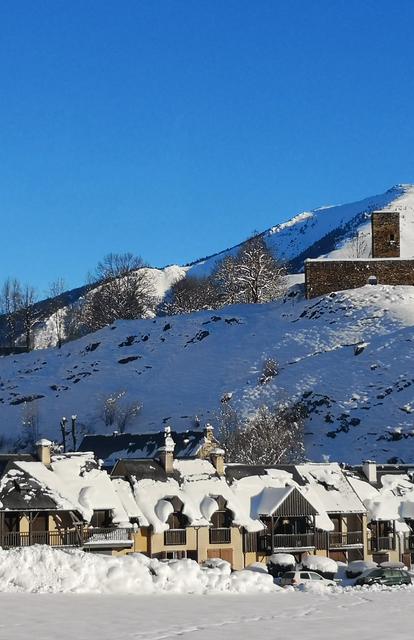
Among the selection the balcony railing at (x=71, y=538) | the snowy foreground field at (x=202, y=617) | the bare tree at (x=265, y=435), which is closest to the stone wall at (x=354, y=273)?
the bare tree at (x=265, y=435)

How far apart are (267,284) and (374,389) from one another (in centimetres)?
3767

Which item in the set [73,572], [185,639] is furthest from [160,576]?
[185,639]

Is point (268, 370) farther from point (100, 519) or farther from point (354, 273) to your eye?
point (100, 519)

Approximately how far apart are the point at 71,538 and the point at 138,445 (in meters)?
29.3

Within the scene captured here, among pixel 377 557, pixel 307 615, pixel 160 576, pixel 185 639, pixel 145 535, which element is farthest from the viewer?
pixel 377 557

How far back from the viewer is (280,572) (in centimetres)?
4903

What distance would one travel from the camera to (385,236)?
393 ft

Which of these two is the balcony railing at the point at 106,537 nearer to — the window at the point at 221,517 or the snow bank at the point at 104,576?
the window at the point at 221,517

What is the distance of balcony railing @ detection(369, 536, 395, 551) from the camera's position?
5750 cm

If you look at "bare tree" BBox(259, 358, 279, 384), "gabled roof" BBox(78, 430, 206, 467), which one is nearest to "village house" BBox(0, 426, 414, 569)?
"gabled roof" BBox(78, 430, 206, 467)

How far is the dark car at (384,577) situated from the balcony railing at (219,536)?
9.75 m

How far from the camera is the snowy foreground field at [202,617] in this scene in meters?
24.1

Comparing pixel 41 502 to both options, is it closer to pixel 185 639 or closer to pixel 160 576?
pixel 160 576

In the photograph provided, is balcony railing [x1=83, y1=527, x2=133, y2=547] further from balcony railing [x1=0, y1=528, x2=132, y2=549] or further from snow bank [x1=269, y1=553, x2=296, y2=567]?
snow bank [x1=269, y1=553, x2=296, y2=567]
